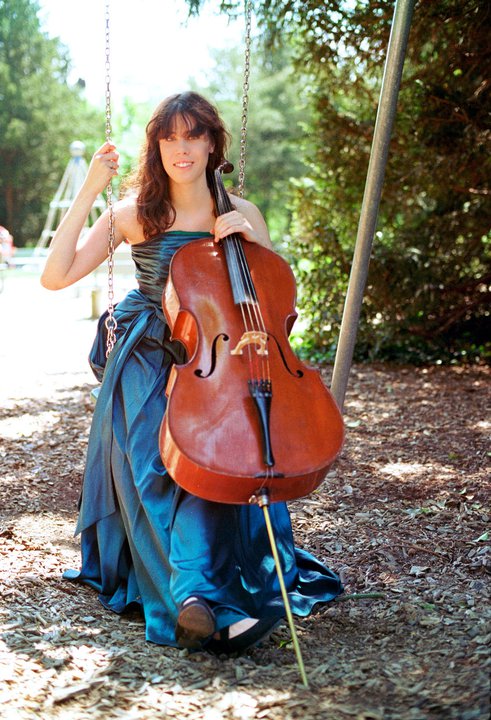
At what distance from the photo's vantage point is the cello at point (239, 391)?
86.5 inches

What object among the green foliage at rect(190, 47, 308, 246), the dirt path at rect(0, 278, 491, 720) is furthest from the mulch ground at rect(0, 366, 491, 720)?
the green foliage at rect(190, 47, 308, 246)

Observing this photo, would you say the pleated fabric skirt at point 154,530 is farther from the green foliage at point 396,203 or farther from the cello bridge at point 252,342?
the green foliage at point 396,203

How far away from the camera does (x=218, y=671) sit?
7.52 feet

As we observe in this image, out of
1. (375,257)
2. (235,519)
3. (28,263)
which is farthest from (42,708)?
(28,263)

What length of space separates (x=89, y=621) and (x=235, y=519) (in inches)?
21.9

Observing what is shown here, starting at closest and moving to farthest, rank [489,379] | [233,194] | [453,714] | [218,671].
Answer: [453,714]
[218,671]
[233,194]
[489,379]

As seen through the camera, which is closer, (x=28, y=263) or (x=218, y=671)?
(x=218, y=671)

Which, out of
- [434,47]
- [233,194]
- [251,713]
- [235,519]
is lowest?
[251,713]

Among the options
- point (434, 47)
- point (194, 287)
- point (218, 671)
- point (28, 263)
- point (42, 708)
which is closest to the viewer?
point (42, 708)

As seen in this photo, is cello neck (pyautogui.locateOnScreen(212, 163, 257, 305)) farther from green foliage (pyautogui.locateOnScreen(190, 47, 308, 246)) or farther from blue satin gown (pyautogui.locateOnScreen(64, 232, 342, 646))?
green foliage (pyautogui.locateOnScreen(190, 47, 308, 246))

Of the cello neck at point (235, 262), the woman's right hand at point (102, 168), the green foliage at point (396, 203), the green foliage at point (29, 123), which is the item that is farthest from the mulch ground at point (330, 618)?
the green foliage at point (29, 123)

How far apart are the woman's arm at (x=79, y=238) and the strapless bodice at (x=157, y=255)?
0.12 meters

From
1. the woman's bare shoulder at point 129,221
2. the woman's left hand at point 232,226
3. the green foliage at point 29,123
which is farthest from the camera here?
the green foliage at point 29,123

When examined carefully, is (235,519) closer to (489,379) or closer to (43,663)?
(43,663)
